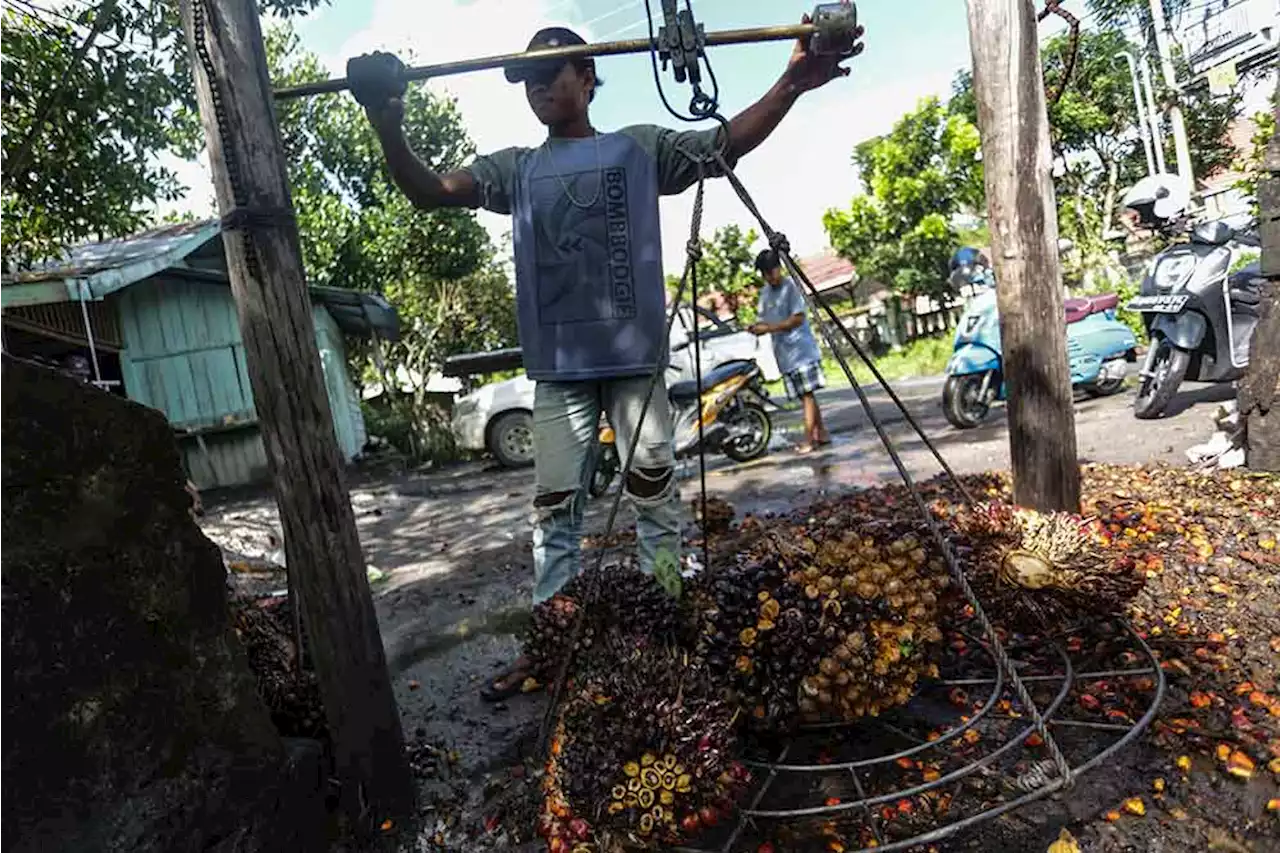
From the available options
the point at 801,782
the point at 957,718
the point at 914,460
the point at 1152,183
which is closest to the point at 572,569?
the point at 801,782

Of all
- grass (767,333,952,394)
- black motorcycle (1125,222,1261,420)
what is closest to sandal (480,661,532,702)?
black motorcycle (1125,222,1261,420)

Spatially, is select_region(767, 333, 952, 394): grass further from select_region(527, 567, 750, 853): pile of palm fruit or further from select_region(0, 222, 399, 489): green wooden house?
select_region(527, 567, 750, 853): pile of palm fruit

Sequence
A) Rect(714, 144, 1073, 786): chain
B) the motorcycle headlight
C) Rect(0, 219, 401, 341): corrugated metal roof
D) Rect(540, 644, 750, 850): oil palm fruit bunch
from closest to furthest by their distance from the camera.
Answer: Rect(714, 144, 1073, 786): chain
Rect(540, 644, 750, 850): oil palm fruit bunch
the motorcycle headlight
Rect(0, 219, 401, 341): corrugated metal roof

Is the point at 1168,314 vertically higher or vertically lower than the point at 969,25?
lower

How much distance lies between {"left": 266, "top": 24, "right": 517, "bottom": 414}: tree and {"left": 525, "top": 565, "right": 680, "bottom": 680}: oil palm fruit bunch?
13725 mm

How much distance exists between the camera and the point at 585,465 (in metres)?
2.83

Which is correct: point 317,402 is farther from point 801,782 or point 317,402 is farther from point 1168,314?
point 1168,314

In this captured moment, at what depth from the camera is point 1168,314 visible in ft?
18.9

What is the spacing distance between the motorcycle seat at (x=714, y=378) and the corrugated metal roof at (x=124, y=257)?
5.65m

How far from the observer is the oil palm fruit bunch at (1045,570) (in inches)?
81.5

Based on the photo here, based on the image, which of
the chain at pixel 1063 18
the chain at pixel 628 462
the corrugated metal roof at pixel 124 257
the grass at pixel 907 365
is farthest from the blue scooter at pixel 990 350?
the corrugated metal roof at pixel 124 257

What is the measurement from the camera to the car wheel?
32.1 feet

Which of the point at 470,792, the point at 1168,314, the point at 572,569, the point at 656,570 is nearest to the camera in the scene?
the point at 470,792

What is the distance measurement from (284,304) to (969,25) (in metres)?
2.87
